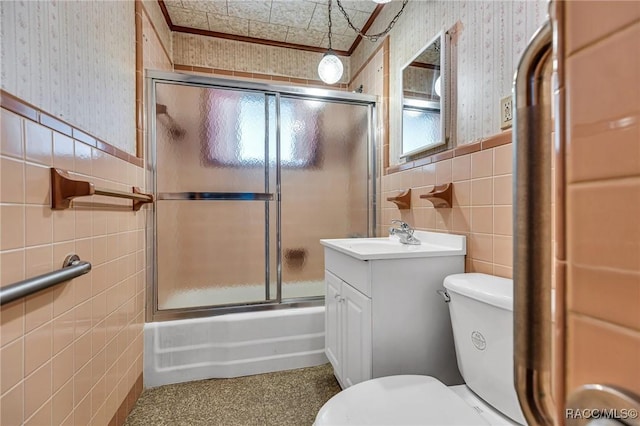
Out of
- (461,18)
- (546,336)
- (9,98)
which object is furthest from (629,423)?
(461,18)

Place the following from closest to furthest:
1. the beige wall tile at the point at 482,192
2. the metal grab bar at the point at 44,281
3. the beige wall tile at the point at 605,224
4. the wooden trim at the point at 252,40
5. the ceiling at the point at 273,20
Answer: the beige wall tile at the point at 605,224 → the metal grab bar at the point at 44,281 → the beige wall tile at the point at 482,192 → the ceiling at the point at 273,20 → the wooden trim at the point at 252,40

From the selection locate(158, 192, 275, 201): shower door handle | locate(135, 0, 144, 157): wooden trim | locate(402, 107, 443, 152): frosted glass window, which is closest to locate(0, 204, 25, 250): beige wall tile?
locate(135, 0, 144, 157): wooden trim

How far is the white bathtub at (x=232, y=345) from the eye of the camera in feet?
5.65

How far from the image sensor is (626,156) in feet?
0.68

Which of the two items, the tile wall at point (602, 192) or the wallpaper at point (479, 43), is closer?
the tile wall at point (602, 192)

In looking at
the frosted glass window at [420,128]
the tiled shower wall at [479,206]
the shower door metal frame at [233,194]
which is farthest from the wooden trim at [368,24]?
the tiled shower wall at [479,206]

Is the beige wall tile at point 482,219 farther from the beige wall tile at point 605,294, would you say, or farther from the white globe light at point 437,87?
the beige wall tile at point 605,294

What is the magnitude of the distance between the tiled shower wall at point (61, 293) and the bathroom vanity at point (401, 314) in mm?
1027

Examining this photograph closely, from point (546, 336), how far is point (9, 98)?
1165 millimetres

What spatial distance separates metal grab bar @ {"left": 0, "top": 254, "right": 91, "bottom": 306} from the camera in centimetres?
71

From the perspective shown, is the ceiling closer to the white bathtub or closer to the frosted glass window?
the frosted glass window

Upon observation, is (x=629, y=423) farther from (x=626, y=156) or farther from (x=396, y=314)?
(x=396, y=314)

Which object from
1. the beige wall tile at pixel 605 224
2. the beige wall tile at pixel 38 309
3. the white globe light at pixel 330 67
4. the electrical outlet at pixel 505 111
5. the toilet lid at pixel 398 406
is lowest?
the toilet lid at pixel 398 406

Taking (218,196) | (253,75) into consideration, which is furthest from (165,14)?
(218,196)
